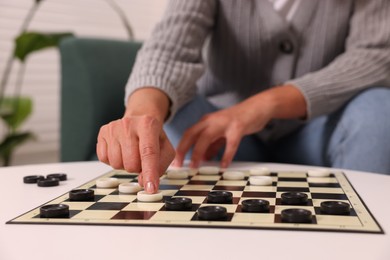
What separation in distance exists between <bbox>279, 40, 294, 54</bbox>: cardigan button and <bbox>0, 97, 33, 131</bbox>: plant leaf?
1166mm

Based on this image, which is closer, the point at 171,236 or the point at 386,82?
the point at 171,236

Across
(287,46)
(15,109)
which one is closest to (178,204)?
(287,46)

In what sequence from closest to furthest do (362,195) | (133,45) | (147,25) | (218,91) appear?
1. (362,195)
2. (218,91)
3. (133,45)
4. (147,25)

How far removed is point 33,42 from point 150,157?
1375 mm

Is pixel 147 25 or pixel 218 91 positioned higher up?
pixel 147 25

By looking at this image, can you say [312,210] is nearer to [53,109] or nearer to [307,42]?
[307,42]

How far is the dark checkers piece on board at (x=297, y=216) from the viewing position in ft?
2.12

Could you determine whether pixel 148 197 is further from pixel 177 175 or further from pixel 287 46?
pixel 287 46

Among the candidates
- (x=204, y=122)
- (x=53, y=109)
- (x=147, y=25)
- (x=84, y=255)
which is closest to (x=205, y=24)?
(x=204, y=122)

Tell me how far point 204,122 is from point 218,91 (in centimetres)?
43

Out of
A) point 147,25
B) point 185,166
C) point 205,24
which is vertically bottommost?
point 185,166

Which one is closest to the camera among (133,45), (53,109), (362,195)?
(362,195)

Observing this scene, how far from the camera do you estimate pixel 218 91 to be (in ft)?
5.30

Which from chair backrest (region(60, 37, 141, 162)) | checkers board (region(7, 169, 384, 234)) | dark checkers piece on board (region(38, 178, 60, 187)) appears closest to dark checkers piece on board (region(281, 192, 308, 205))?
checkers board (region(7, 169, 384, 234))
